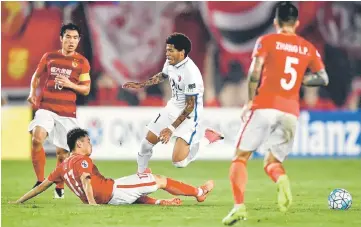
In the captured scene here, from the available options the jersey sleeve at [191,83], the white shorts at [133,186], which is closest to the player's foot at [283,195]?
the white shorts at [133,186]

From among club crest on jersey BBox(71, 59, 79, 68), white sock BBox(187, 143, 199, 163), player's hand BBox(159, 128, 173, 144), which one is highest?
club crest on jersey BBox(71, 59, 79, 68)

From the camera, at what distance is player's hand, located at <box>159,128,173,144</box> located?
9.93 m

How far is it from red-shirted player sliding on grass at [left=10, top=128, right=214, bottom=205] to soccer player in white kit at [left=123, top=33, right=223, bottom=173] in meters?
0.65

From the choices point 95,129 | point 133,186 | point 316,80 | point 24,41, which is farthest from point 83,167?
point 24,41

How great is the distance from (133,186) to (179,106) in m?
1.62

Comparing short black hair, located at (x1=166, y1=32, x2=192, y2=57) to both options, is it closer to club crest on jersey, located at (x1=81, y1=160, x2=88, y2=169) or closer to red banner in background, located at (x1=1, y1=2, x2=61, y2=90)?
club crest on jersey, located at (x1=81, y1=160, x2=88, y2=169)

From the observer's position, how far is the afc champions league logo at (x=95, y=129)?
18.0m

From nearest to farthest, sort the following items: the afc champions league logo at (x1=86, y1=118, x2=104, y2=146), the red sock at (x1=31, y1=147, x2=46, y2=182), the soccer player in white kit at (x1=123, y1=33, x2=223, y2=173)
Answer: the soccer player in white kit at (x1=123, y1=33, x2=223, y2=173), the red sock at (x1=31, y1=147, x2=46, y2=182), the afc champions league logo at (x1=86, y1=118, x2=104, y2=146)

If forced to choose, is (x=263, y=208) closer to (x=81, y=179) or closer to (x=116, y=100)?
(x=81, y=179)

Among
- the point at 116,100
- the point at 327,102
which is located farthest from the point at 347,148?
the point at 116,100

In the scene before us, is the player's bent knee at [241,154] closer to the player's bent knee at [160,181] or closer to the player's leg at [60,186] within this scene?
the player's bent knee at [160,181]

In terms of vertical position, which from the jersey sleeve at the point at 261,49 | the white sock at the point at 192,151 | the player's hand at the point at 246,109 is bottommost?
the white sock at the point at 192,151

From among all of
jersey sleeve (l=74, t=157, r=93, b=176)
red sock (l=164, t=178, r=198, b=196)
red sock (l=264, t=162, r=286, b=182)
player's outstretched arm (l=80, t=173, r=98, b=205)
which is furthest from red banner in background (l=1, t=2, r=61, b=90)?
red sock (l=264, t=162, r=286, b=182)

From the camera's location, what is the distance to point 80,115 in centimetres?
1812
